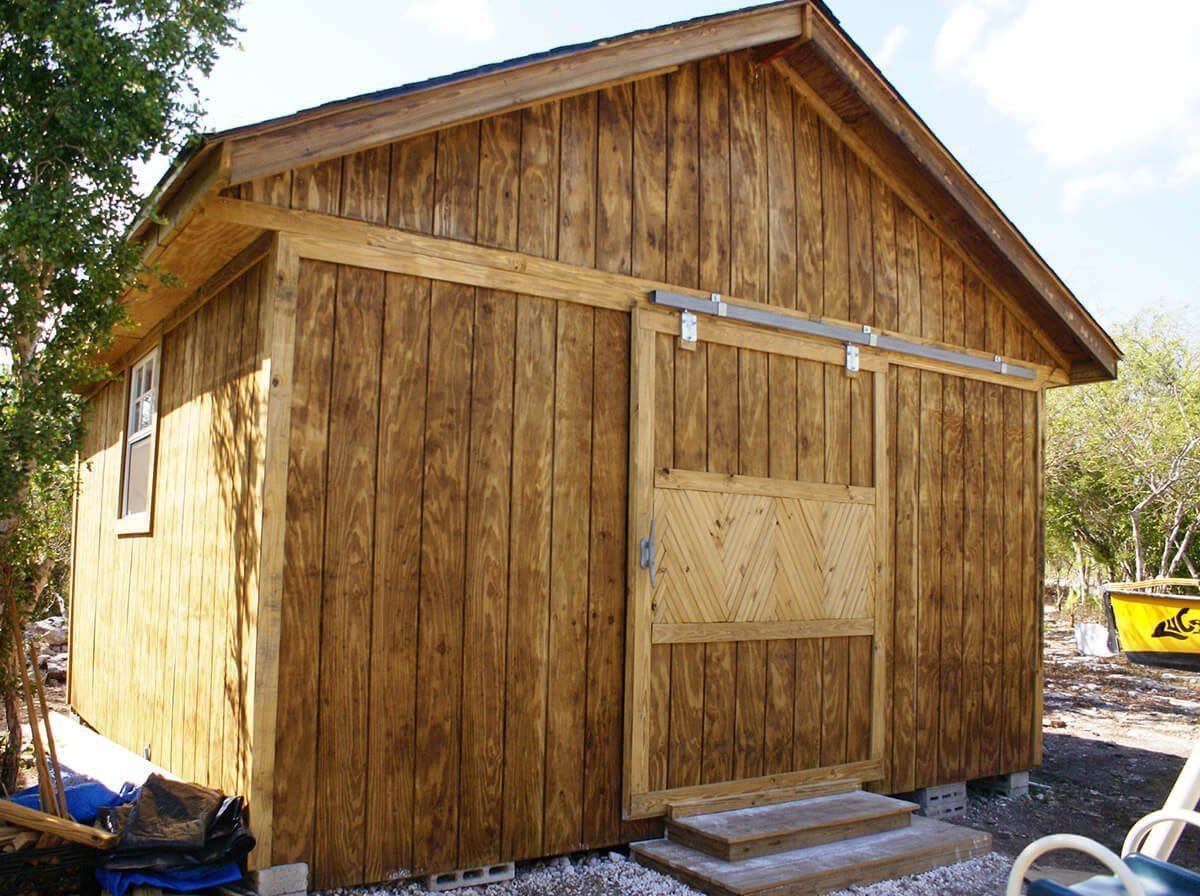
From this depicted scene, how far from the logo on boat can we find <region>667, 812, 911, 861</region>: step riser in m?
6.66

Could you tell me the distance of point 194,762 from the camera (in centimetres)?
506

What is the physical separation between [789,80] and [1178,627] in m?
7.84

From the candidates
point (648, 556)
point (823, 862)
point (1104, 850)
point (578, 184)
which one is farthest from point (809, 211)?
point (1104, 850)

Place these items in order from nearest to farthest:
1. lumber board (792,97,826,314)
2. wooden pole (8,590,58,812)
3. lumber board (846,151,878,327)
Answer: wooden pole (8,590,58,812)
lumber board (792,97,826,314)
lumber board (846,151,878,327)

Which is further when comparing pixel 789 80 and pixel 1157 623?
pixel 1157 623

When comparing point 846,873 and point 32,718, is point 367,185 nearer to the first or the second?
point 32,718

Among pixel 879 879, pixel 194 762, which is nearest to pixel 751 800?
pixel 879 879

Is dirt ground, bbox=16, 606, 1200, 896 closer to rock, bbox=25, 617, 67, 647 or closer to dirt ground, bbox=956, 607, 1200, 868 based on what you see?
dirt ground, bbox=956, 607, 1200, 868

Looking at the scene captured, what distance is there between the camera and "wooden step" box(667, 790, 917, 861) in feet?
16.5

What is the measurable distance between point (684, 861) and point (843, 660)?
189cm

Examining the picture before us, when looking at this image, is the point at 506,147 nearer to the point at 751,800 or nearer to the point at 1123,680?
the point at 751,800

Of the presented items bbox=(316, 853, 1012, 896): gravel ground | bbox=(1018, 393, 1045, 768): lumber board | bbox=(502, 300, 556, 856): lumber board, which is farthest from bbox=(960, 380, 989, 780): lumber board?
bbox=(502, 300, 556, 856): lumber board

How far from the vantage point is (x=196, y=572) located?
5.23 metres

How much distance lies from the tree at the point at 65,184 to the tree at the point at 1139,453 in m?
18.0
